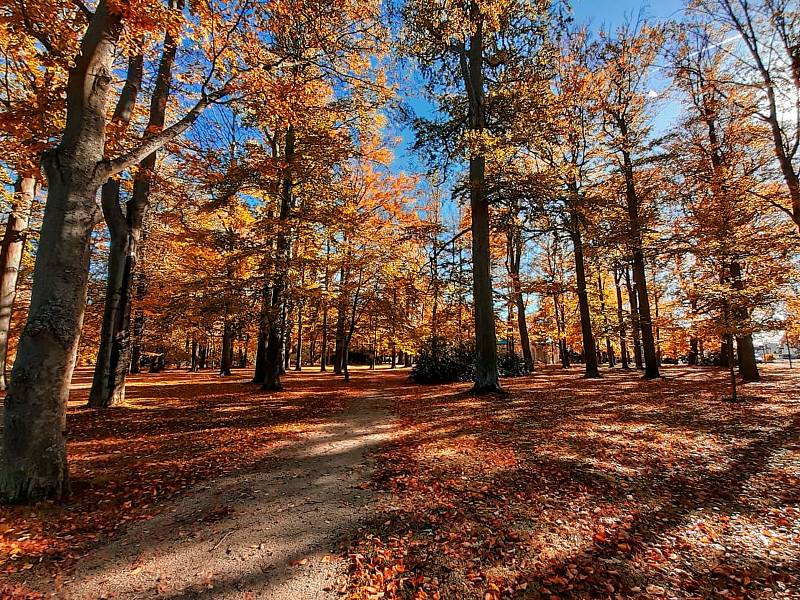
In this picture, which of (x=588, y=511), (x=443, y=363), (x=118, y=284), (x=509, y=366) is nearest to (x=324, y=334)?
(x=443, y=363)

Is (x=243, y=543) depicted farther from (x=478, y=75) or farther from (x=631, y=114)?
(x=631, y=114)

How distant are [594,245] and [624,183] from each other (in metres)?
3.65

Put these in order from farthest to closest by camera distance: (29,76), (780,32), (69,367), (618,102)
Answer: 1. (618,102)
2. (780,32)
3. (29,76)
4. (69,367)

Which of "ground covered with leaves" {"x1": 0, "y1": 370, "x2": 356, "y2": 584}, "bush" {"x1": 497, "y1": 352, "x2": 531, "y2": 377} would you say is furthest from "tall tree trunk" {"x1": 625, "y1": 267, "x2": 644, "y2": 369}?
"ground covered with leaves" {"x1": 0, "y1": 370, "x2": 356, "y2": 584}

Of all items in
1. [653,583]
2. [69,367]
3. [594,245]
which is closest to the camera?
[653,583]

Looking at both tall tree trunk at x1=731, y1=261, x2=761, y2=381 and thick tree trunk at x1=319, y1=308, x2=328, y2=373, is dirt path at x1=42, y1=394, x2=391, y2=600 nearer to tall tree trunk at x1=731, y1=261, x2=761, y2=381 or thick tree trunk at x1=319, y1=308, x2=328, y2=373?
thick tree trunk at x1=319, y1=308, x2=328, y2=373

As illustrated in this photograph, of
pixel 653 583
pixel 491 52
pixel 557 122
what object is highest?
pixel 491 52

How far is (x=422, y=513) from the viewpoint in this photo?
3.49 metres

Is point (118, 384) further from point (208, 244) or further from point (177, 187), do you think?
point (177, 187)

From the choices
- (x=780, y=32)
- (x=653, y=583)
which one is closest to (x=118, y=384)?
(x=653, y=583)

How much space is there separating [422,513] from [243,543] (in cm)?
163

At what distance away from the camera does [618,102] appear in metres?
14.1

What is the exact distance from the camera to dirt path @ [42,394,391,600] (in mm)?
2484

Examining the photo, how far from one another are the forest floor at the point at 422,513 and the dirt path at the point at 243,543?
0.06 feet
